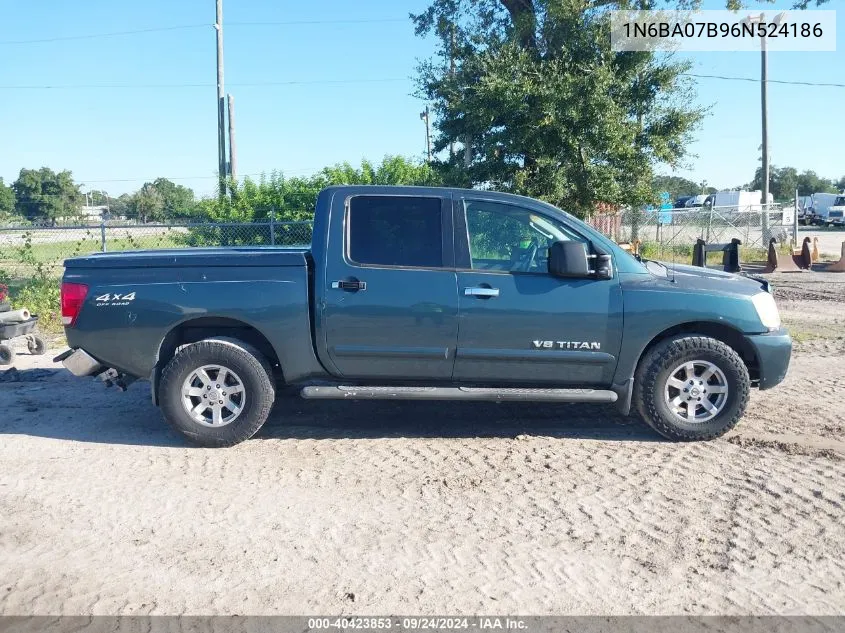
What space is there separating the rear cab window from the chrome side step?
960 millimetres

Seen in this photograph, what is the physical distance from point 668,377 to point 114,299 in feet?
14.0

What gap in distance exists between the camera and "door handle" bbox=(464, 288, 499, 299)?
5965 mm

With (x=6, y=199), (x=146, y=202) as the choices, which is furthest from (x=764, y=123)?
(x=6, y=199)

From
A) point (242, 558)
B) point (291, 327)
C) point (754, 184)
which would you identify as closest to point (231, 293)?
point (291, 327)

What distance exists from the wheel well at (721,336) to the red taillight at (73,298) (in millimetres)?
4315

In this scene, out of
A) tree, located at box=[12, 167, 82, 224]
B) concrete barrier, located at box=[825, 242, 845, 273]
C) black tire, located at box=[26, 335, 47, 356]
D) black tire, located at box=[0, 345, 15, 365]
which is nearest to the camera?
black tire, located at box=[0, 345, 15, 365]

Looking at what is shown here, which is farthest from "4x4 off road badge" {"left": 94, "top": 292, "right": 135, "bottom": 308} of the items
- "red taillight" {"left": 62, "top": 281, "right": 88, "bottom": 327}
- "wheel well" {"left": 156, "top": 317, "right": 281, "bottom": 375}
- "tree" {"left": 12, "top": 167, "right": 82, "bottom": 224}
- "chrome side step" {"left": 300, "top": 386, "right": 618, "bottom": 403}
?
"tree" {"left": 12, "top": 167, "right": 82, "bottom": 224}

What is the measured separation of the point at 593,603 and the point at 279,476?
8.25 ft

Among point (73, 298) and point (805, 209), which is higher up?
point (805, 209)

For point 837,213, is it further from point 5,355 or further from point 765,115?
point 5,355

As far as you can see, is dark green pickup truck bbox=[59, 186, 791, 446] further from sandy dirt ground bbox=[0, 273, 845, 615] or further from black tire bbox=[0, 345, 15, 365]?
black tire bbox=[0, 345, 15, 365]

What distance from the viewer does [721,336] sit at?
6.29 m

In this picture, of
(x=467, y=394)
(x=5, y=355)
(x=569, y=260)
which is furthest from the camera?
(x=5, y=355)

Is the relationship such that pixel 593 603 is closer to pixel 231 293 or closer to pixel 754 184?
pixel 231 293
